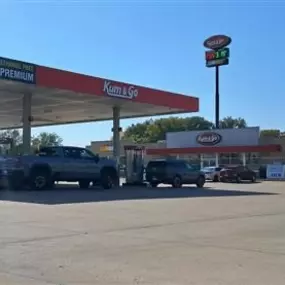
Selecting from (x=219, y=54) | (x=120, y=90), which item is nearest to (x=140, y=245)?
(x=120, y=90)

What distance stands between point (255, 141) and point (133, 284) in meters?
50.6

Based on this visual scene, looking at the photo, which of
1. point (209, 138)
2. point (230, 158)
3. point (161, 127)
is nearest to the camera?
point (209, 138)

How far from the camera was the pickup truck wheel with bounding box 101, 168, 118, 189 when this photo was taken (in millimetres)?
27478

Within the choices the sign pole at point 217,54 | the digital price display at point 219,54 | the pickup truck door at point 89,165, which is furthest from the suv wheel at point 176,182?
the digital price display at point 219,54

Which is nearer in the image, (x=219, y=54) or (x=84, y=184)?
(x=84, y=184)

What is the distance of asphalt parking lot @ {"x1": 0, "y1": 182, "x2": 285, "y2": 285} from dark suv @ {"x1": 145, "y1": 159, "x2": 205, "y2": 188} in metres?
15.3

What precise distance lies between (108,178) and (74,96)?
236 inches

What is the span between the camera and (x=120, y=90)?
101ft

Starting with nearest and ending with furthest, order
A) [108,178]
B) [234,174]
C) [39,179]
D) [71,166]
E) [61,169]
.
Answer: [39,179]
[61,169]
[71,166]
[108,178]
[234,174]

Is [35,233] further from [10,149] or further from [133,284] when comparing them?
[10,149]

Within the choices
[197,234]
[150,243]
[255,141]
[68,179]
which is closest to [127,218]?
[197,234]

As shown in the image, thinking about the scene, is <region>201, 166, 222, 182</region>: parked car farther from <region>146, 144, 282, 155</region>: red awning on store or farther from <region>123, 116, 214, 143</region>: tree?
<region>123, 116, 214, 143</region>: tree

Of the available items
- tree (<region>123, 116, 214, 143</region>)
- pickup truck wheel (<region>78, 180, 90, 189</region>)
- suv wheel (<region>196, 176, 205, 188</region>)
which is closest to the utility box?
suv wheel (<region>196, 176, 205, 188</region>)

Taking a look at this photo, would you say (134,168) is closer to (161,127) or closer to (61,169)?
(61,169)
